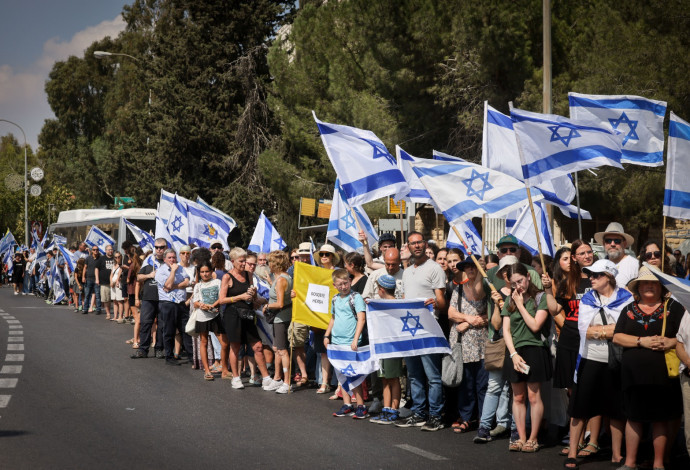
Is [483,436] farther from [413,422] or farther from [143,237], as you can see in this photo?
[143,237]

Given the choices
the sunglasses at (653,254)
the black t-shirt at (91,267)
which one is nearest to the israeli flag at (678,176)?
the sunglasses at (653,254)

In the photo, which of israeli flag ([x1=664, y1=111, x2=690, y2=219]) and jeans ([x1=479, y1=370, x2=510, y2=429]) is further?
israeli flag ([x1=664, y1=111, x2=690, y2=219])

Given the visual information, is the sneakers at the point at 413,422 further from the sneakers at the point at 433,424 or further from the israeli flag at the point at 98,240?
the israeli flag at the point at 98,240

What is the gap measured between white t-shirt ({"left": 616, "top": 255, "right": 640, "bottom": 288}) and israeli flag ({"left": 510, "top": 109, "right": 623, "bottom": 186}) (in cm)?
103

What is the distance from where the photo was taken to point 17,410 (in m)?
9.73

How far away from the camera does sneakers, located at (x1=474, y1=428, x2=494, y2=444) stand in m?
8.18

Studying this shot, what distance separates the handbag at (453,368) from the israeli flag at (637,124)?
3.40 metres

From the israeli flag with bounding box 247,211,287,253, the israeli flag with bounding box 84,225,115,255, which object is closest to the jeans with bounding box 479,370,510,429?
the israeli flag with bounding box 247,211,287,253

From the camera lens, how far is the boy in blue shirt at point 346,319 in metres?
9.71

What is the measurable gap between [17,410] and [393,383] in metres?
4.08

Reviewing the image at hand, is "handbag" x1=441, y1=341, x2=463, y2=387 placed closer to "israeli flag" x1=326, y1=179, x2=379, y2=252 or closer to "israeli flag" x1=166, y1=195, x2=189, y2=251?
"israeli flag" x1=326, y1=179, x2=379, y2=252

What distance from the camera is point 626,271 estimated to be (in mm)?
8516

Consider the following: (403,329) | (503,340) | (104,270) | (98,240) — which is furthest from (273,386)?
(98,240)

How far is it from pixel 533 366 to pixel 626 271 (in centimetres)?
143
